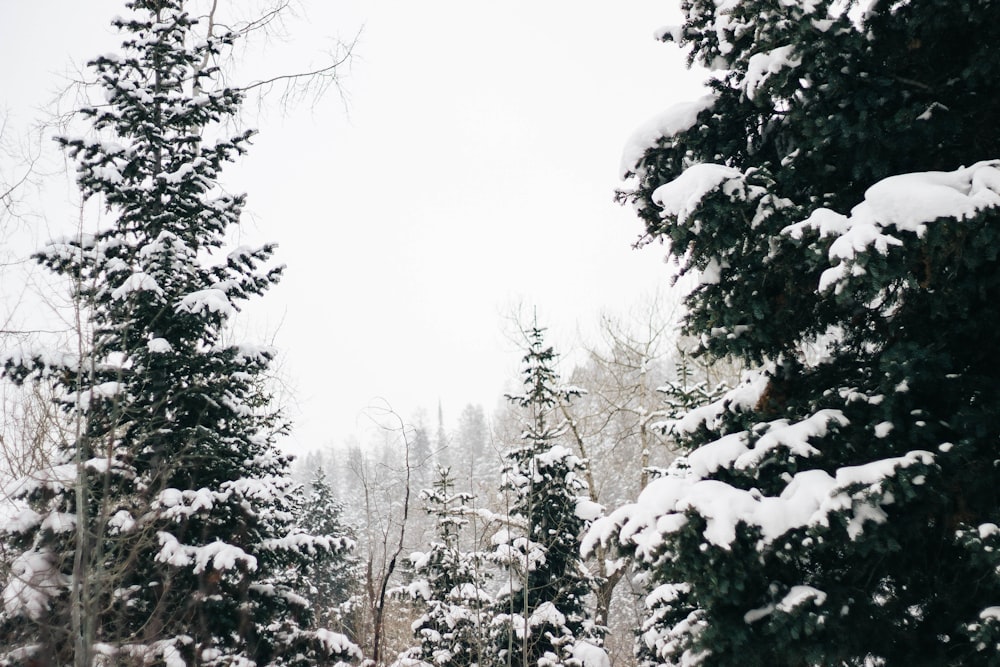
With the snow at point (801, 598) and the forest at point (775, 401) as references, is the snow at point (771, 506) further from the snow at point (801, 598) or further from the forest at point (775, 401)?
the snow at point (801, 598)

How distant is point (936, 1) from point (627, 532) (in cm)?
349

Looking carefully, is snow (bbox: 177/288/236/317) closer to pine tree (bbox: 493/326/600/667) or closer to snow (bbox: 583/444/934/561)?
pine tree (bbox: 493/326/600/667)

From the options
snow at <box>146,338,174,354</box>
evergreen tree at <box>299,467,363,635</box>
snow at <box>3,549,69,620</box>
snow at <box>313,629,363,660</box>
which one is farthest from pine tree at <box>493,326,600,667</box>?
evergreen tree at <box>299,467,363,635</box>

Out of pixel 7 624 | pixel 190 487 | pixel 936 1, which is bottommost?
pixel 7 624

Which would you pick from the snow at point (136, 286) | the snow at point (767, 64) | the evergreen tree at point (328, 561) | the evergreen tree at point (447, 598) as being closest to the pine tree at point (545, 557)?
the evergreen tree at point (447, 598)

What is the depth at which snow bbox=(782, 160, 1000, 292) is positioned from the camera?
247 centimetres

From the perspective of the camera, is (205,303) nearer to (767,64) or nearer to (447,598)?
(767,64)

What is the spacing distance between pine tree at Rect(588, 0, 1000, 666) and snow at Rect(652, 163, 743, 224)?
13mm

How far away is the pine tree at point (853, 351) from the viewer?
8.84ft

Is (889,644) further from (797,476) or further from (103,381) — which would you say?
(103,381)

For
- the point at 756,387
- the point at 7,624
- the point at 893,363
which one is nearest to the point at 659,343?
the point at 756,387

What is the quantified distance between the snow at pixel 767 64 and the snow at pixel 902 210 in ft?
3.38

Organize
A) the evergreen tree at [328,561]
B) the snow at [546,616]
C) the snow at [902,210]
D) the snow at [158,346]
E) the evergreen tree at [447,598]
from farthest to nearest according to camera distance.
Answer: the evergreen tree at [328,561] → the evergreen tree at [447,598] → the snow at [546,616] → the snow at [158,346] → the snow at [902,210]

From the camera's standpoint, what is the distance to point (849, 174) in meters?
3.58
